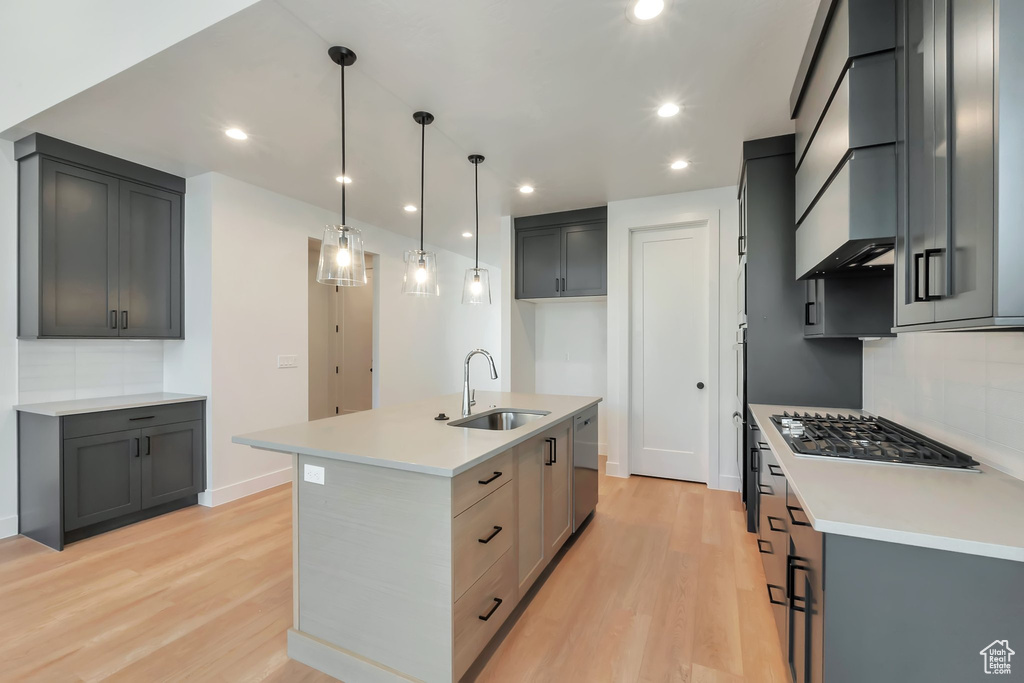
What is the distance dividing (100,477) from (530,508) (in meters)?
2.99

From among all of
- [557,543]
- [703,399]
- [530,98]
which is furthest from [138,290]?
[703,399]

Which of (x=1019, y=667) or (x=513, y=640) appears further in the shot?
(x=513, y=640)

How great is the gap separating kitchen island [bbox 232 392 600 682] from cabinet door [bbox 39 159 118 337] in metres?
2.24

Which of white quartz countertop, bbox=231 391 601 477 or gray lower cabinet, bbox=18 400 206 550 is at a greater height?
white quartz countertop, bbox=231 391 601 477

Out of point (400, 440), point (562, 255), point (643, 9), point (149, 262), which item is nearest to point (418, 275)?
point (400, 440)

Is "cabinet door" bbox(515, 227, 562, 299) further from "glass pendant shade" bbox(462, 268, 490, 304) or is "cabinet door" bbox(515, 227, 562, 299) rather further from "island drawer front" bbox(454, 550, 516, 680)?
"island drawer front" bbox(454, 550, 516, 680)

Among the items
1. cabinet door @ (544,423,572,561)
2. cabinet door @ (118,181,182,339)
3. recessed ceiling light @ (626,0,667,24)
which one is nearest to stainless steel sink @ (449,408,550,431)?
cabinet door @ (544,423,572,561)

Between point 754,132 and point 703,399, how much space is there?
222 cm

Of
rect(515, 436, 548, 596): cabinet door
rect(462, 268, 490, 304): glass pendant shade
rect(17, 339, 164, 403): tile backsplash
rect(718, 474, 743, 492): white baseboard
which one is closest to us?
rect(515, 436, 548, 596): cabinet door

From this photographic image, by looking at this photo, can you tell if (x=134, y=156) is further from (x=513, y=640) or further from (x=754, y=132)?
(x=754, y=132)

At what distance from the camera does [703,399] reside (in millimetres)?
4016

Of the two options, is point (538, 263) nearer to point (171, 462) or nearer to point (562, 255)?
point (562, 255)

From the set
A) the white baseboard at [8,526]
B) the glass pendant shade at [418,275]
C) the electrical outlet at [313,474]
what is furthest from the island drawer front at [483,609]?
the white baseboard at [8,526]

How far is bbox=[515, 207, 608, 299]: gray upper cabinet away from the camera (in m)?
Answer: 4.45
